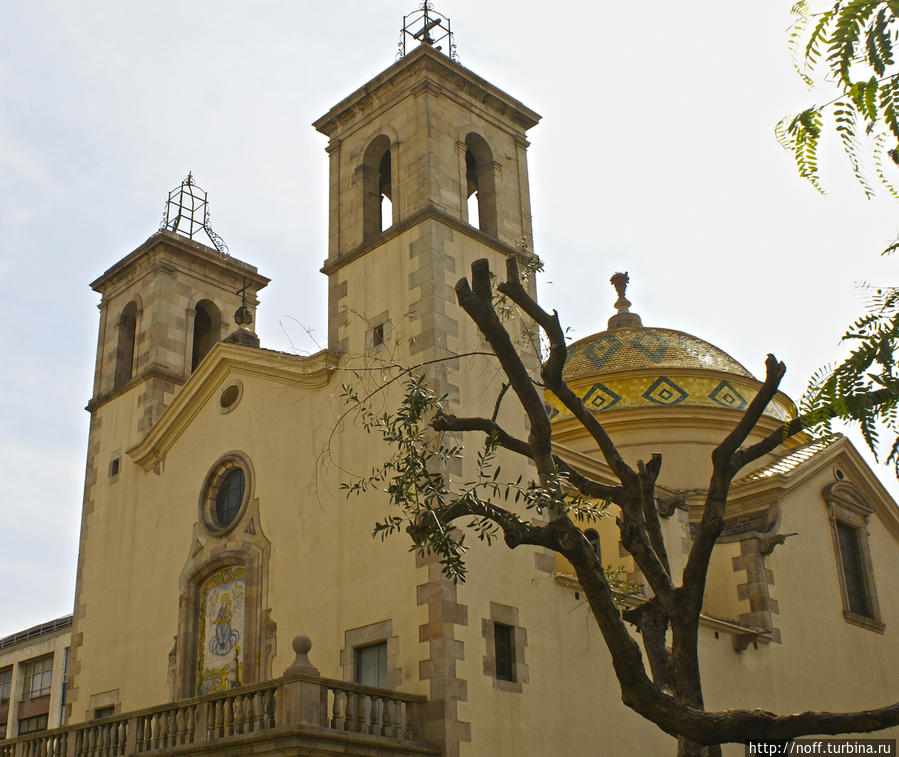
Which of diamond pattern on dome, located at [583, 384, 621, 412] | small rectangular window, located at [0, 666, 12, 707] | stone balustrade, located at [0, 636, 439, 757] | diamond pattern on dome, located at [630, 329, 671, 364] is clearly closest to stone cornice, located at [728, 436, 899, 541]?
diamond pattern on dome, located at [583, 384, 621, 412]

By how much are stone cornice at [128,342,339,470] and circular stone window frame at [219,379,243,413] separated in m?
0.22

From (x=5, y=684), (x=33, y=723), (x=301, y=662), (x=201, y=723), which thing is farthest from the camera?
(x=5, y=684)

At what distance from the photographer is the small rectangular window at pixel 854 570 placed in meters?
21.9

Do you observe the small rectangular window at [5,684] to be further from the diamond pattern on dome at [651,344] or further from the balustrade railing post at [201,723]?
the balustrade railing post at [201,723]

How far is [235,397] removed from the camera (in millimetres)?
19500

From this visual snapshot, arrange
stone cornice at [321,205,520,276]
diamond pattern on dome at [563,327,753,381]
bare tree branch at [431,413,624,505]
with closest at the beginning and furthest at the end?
bare tree branch at [431,413,624,505] < stone cornice at [321,205,520,276] < diamond pattern on dome at [563,327,753,381]

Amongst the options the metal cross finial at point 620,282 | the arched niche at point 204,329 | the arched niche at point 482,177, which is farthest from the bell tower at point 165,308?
the metal cross finial at point 620,282

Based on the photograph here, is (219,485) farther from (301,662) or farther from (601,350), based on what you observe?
(601,350)

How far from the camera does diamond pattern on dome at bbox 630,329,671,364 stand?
2592 cm

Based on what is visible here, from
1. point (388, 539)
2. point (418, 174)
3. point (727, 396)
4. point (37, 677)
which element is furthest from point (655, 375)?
point (37, 677)

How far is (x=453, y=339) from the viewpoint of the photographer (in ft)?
54.2

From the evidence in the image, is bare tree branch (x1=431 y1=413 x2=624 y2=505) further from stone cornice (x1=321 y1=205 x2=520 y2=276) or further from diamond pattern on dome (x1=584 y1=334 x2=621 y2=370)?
diamond pattern on dome (x1=584 y1=334 x2=621 y2=370)

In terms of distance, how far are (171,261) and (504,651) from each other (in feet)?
39.8

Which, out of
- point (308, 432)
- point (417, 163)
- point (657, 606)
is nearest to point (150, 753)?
point (308, 432)
